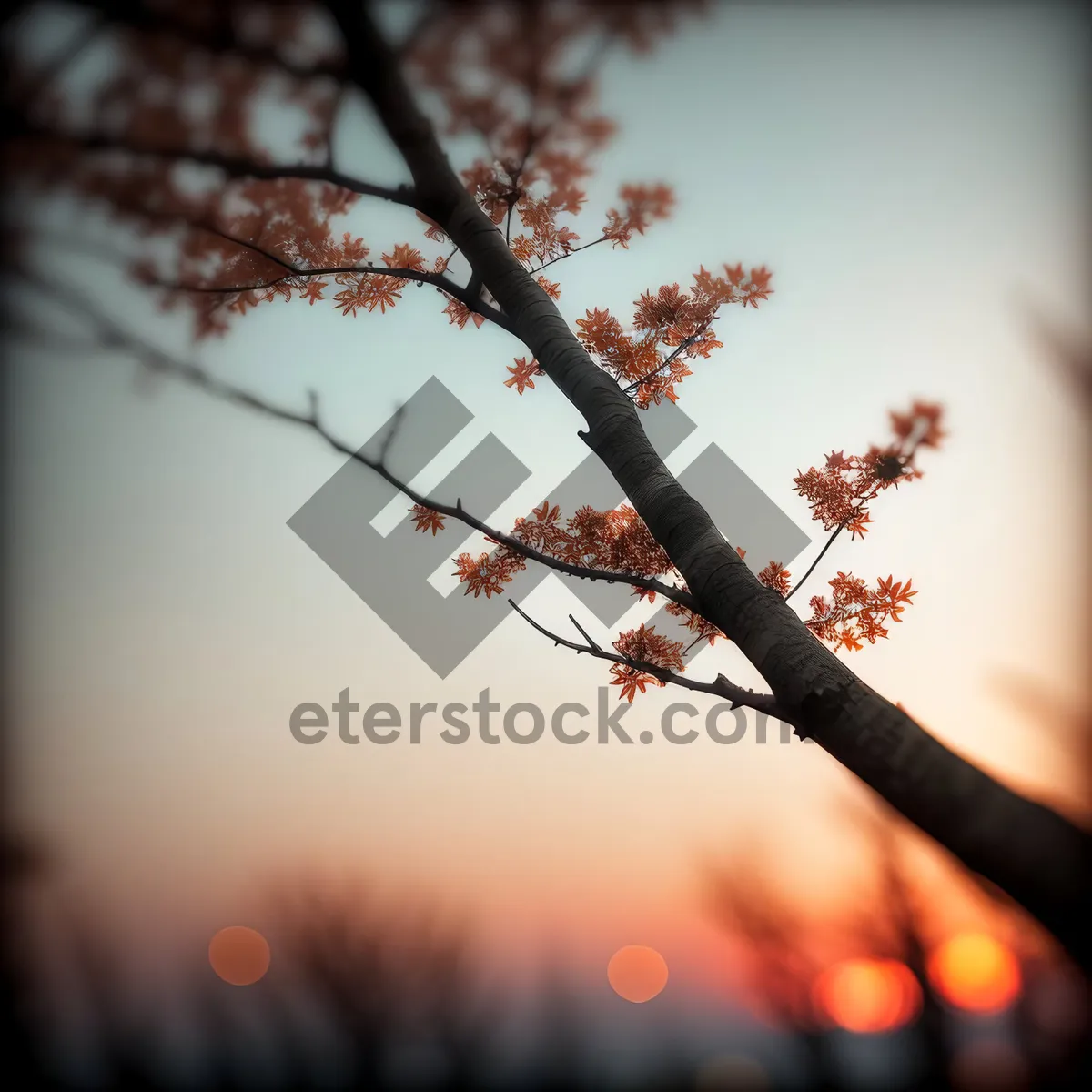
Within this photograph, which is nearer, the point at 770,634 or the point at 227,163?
Answer: the point at 770,634

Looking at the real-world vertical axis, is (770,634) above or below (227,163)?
below

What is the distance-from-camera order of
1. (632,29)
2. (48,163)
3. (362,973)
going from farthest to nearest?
(362,973) < (632,29) < (48,163)

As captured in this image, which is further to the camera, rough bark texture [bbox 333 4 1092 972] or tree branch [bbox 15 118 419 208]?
tree branch [bbox 15 118 419 208]

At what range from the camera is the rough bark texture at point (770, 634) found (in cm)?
109

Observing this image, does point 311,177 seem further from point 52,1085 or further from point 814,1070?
Result: point 52,1085

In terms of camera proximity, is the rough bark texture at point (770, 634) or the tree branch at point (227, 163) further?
the tree branch at point (227, 163)

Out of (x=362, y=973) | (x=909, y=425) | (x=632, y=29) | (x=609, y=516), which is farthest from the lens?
(x=362, y=973)

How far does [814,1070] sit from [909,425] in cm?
1827

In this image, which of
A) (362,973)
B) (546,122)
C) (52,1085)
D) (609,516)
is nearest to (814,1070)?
(362,973)

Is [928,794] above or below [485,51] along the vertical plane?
below

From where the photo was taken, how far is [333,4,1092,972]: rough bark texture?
1092 millimetres

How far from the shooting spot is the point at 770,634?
1584 mm

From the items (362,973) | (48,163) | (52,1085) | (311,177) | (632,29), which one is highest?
(632,29)

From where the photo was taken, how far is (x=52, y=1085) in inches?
736
